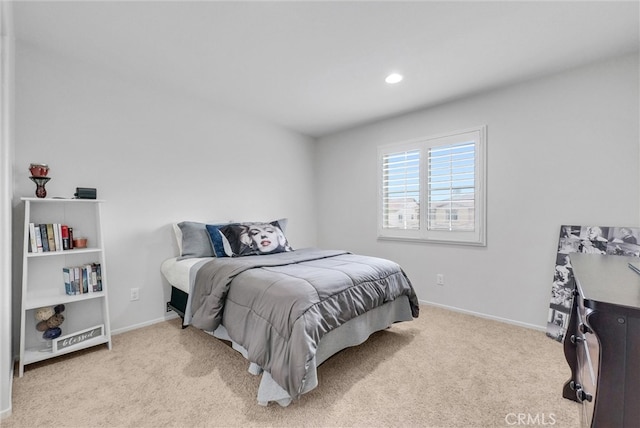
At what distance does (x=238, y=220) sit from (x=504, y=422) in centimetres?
310

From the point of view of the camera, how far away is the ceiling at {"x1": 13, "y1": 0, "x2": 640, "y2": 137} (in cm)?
178

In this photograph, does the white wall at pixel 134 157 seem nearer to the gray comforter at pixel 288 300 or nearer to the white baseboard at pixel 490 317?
the gray comforter at pixel 288 300

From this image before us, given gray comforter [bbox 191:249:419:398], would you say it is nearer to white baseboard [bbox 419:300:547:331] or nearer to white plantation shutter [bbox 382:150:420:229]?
white baseboard [bbox 419:300:547:331]

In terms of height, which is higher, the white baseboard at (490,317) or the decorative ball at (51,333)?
the decorative ball at (51,333)

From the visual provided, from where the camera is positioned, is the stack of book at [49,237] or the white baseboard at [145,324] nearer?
the stack of book at [49,237]

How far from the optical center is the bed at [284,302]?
1560mm

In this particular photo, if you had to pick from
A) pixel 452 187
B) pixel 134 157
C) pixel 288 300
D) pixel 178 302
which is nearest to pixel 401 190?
pixel 452 187

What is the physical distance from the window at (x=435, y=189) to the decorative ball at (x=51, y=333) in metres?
3.34

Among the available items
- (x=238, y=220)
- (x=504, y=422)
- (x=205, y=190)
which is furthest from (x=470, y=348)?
(x=205, y=190)

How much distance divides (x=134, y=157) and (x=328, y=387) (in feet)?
8.76

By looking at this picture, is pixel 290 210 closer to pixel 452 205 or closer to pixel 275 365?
pixel 452 205

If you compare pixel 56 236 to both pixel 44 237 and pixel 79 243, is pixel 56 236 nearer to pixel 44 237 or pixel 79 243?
pixel 44 237
